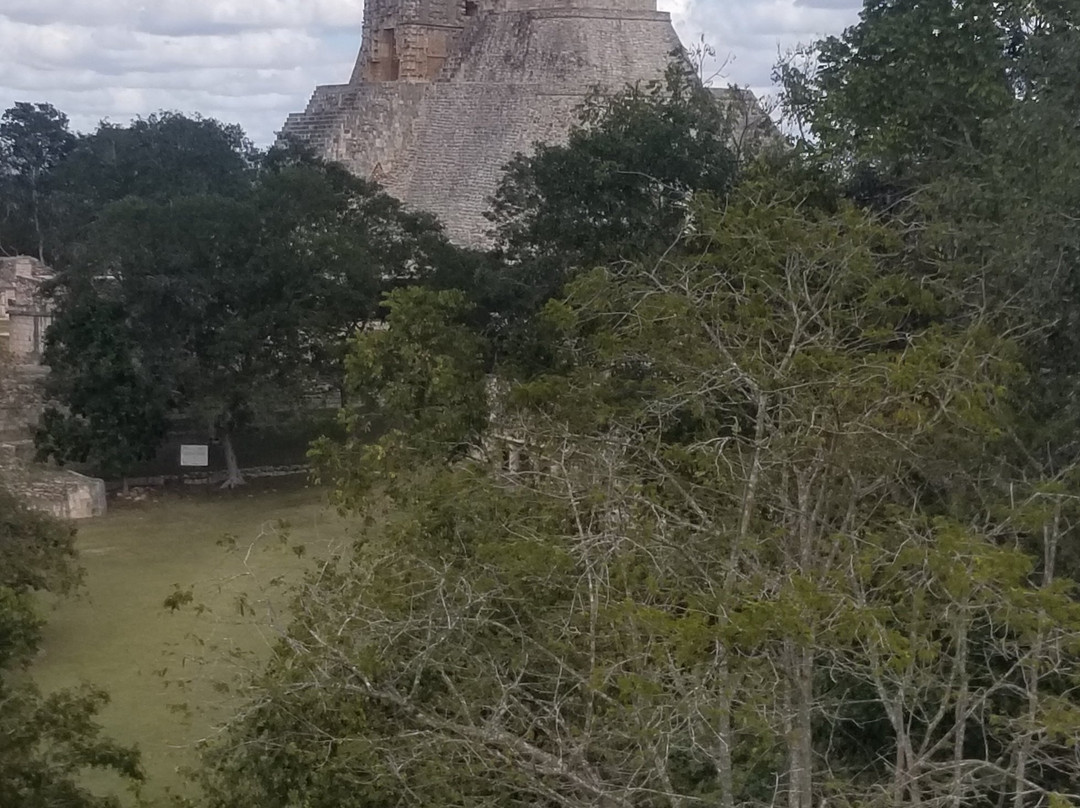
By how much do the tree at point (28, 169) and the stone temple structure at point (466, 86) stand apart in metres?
7.82

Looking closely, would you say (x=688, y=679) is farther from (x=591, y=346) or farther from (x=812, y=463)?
(x=591, y=346)

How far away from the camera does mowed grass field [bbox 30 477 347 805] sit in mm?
8031

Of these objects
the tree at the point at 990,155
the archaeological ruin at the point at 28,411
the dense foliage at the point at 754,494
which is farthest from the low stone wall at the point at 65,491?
the tree at the point at 990,155

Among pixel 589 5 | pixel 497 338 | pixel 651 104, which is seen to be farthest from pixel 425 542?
pixel 589 5

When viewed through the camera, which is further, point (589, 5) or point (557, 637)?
point (589, 5)

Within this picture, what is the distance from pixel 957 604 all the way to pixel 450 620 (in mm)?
2048

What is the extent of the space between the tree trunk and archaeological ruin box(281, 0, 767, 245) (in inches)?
192

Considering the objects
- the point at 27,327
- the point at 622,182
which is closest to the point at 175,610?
the point at 622,182

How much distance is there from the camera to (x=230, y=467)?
54.0ft

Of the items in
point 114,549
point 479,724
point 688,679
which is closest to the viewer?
point 688,679

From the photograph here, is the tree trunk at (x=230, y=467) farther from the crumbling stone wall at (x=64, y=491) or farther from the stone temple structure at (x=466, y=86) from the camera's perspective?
the stone temple structure at (x=466, y=86)

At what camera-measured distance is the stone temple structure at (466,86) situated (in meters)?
20.2

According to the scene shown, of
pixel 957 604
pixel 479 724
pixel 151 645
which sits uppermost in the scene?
pixel 957 604

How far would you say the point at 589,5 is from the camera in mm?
21031
